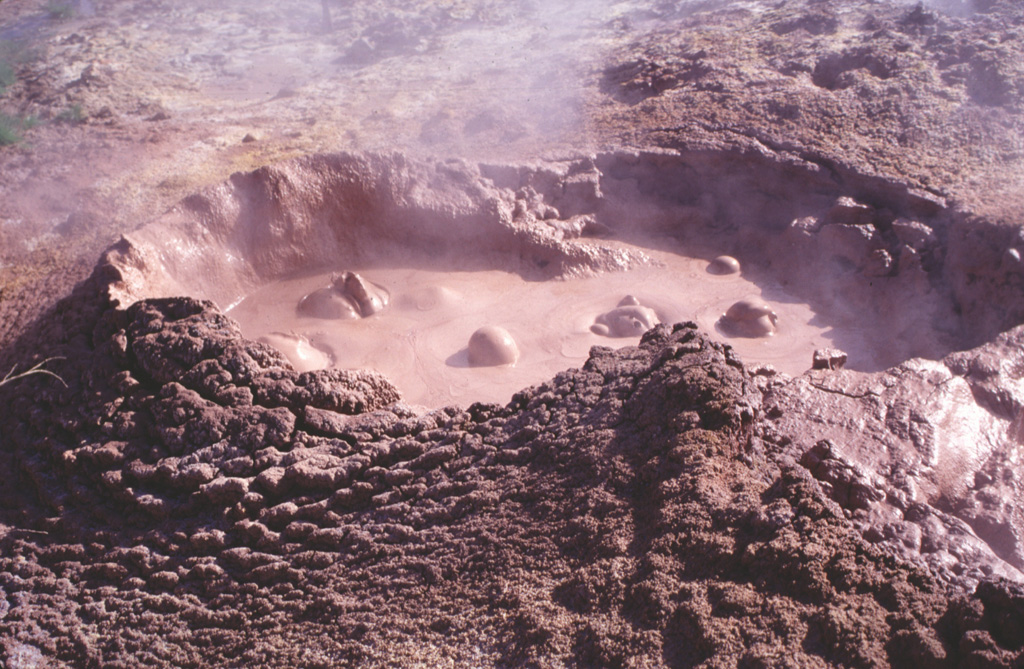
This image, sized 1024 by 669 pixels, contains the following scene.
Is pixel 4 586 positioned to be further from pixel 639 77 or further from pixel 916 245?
pixel 639 77

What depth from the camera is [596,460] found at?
2.58 metres

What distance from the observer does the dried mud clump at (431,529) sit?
206 centimetres

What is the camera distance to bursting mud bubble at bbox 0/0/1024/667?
2275 millimetres

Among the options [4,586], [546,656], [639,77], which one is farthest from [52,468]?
[639,77]

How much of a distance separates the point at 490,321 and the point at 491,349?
0.54 m

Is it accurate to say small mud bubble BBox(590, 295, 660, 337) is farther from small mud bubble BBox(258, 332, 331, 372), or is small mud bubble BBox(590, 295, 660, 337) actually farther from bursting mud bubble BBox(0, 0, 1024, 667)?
small mud bubble BBox(258, 332, 331, 372)

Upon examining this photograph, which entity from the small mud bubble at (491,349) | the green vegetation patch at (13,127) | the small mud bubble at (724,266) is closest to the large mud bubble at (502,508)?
the small mud bubble at (491,349)

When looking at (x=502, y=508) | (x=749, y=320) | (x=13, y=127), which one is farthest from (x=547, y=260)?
(x=13, y=127)

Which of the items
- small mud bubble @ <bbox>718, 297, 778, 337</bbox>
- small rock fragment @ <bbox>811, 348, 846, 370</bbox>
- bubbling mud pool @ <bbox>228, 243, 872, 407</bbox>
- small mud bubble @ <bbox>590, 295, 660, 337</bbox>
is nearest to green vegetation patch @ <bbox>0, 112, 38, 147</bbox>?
bubbling mud pool @ <bbox>228, 243, 872, 407</bbox>

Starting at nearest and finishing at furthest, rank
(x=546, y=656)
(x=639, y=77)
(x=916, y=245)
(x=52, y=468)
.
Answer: (x=546, y=656)
(x=52, y=468)
(x=916, y=245)
(x=639, y=77)

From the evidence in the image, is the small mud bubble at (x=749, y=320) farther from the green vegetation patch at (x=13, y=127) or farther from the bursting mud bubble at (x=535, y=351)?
the green vegetation patch at (x=13, y=127)

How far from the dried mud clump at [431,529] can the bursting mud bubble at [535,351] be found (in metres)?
0.01

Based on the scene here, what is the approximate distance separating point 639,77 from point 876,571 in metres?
6.18

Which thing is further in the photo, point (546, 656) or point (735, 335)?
point (735, 335)
